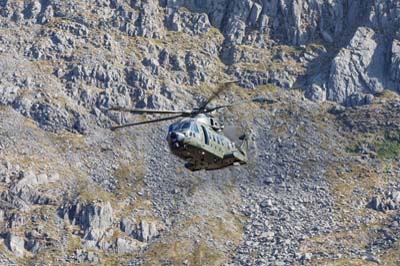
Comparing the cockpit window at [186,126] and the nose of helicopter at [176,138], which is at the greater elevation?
the cockpit window at [186,126]

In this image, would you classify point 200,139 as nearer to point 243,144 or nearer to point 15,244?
point 243,144

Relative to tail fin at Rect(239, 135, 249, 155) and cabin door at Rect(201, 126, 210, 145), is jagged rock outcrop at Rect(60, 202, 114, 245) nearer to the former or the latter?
tail fin at Rect(239, 135, 249, 155)

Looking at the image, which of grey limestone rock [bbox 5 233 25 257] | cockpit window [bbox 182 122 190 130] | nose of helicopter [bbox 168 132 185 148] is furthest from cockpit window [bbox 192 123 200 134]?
grey limestone rock [bbox 5 233 25 257]

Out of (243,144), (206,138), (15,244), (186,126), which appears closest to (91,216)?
(15,244)

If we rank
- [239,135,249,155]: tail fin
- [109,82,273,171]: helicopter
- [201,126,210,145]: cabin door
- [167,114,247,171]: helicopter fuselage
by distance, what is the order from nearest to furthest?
[109,82,273,171]: helicopter < [167,114,247,171]: helicopter fuselage < [201,126,210,145]: cabin door < [239,135,249,155]: tail fin

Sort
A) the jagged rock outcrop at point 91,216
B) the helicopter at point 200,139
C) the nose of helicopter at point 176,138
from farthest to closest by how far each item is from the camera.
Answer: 1. the jagged rock outcrop at point 91,216
2. the helicopter at point 200,139
3. the nose of helicopter at point 176,138

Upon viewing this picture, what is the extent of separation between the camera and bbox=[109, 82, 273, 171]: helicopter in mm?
87125

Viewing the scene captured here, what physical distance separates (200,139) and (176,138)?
3142 mm

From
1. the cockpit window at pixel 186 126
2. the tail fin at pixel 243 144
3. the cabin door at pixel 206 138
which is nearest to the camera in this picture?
the cockpit window at pixel 186 126

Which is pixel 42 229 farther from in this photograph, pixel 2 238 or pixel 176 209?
pixel 176 209

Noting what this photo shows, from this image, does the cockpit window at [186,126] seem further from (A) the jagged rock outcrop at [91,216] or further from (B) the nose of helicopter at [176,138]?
(A) the jagged rock outcrop at [91,216]

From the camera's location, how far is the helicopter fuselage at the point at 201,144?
87500 mm

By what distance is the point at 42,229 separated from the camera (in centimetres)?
18762

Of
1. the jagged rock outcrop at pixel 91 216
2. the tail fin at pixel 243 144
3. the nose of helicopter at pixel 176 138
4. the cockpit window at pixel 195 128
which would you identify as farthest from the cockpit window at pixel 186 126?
the jagged rock outcrop at pixel 91 216
